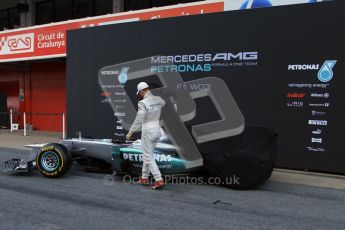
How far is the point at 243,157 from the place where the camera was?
6.17 meters

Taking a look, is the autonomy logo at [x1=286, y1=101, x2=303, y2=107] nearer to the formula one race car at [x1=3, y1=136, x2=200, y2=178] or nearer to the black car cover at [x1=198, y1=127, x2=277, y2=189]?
the black car cover at [x1=198, y1=127, x2=277, y2=189]

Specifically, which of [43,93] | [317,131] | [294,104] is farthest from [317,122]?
[43,93]

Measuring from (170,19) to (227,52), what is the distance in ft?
6.40

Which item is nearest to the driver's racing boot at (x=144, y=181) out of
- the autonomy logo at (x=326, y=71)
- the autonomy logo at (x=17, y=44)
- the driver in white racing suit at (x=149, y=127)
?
the driver in white racing suit at (x=149, y=127)

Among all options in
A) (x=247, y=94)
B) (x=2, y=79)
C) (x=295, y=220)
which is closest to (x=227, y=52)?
(x=247, y=94)

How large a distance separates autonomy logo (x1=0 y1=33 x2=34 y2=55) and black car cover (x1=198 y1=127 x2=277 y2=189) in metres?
11.1

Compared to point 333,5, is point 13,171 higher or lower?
lower

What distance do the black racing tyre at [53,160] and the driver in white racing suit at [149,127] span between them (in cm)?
150

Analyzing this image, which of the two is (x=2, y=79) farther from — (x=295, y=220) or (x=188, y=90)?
(x=295, y=220)

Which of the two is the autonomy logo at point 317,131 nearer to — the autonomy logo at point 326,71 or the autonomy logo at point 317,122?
the autonomy logo at point 317,122

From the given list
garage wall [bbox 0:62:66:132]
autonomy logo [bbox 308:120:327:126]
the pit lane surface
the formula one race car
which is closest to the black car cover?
the pit lane surface

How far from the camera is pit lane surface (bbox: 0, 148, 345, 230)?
4.70 m

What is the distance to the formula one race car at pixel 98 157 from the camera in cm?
653

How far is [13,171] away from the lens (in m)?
7.51
